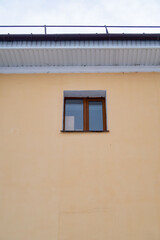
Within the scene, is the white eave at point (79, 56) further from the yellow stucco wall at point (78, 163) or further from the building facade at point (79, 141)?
the yellow stucco wall at point (78, 163)

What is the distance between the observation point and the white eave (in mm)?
6008

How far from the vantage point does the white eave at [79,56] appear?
237 inches

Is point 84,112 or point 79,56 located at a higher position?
point 79,56

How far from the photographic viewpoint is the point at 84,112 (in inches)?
244

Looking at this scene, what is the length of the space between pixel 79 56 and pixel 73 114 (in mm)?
1390

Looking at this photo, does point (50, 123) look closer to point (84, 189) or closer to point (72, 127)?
point (72, 127)

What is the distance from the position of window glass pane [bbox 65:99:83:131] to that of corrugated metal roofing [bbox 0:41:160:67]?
943 mm

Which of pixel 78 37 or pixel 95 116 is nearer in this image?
pixel 78 37

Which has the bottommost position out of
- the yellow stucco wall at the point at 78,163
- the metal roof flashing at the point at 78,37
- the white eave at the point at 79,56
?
the yellow stucco wall at the point at 78,163

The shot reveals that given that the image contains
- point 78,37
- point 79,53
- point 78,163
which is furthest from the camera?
point 79,53

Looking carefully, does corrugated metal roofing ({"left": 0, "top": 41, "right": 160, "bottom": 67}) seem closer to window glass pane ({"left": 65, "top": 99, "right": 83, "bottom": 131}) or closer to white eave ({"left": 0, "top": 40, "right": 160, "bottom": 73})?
white eave ({"left": 0, "top": 40, "right": 160, "bottom": 73})

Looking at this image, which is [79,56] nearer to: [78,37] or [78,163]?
[78,37]

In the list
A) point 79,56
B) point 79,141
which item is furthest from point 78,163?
point 79,56

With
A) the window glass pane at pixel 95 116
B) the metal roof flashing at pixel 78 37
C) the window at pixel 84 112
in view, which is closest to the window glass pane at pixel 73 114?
the window at pixel 84 112
